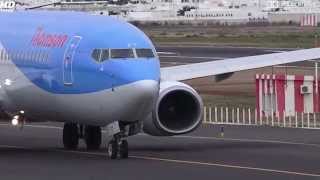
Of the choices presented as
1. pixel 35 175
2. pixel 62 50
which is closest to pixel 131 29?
pixel 62 50

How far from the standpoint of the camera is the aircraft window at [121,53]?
23766 mm

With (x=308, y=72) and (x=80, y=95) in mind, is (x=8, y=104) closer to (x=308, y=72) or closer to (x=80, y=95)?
(x=80, y=95)

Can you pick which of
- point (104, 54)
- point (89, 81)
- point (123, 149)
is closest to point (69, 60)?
point (89, 81)

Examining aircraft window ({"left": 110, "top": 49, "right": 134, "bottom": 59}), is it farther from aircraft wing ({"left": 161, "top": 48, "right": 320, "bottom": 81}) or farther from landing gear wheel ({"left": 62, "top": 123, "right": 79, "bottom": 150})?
aircraft wing ({"left": 161, "top": 48, "right": 320, "bottom": 81})

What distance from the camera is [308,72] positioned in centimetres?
5784

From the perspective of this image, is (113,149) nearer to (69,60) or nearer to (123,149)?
(123,149)

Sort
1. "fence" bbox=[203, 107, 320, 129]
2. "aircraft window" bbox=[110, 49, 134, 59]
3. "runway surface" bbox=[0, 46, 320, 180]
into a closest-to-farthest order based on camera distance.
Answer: "runway surface" bbox=[0, 46, 320, 180]
"aircraft window" bbox=[110, 49, 134, 59]
"fence" bbox=[203, 107, 320, 129]

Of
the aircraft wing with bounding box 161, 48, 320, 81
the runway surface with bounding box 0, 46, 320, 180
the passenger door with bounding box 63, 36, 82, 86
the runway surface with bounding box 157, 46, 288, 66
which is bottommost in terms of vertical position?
the runway surface with bounding box 157, 46, 288, 66

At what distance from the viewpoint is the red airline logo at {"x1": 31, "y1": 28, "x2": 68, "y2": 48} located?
1002 inches

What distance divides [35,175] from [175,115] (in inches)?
235

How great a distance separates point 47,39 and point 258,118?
13.6m

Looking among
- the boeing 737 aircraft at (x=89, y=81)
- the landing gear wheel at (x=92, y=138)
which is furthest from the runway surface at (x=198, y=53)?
the boeing 737 aircraft at (x=89, y=81)

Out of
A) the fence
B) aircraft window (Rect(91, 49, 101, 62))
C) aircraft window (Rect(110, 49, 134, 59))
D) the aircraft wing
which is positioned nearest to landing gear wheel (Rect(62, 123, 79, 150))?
the aircraft wing

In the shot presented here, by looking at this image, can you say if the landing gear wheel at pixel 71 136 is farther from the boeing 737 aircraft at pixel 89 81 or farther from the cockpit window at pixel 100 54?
the cockpit window at pixel 100 54
